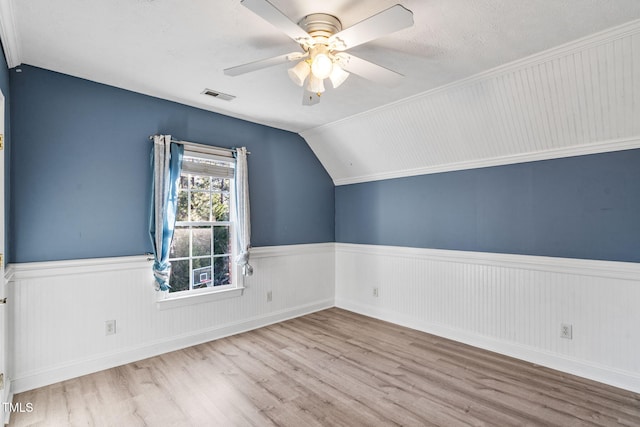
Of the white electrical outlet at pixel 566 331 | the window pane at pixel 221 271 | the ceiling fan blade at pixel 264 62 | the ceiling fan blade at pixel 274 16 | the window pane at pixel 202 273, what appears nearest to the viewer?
the ceiling fan blade at pixel 274 16

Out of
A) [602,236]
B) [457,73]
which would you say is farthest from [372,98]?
[602,236]

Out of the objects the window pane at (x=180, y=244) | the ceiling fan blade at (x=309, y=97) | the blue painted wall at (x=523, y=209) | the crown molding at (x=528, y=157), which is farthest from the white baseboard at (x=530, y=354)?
the ceiling fan blade at (x=309, y=97)

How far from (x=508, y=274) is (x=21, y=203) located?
4.36m

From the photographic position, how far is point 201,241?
367cm

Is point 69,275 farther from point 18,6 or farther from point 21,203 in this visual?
point 18,6

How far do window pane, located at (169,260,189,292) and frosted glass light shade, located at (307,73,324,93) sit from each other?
240 centimetres

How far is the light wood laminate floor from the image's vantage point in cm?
221

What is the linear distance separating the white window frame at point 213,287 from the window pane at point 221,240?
5cm

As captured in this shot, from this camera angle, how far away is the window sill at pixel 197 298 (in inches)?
130

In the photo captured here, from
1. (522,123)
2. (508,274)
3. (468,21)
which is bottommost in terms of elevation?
(508,274)

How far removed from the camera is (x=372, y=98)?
3314 mm

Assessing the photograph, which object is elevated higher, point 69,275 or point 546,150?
point 546,150

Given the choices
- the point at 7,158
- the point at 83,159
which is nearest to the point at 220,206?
the point at 83,159

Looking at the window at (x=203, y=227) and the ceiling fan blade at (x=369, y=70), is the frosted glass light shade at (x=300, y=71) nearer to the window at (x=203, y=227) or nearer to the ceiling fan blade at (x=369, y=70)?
the ceiling fan blade at (x=369, y=70)
